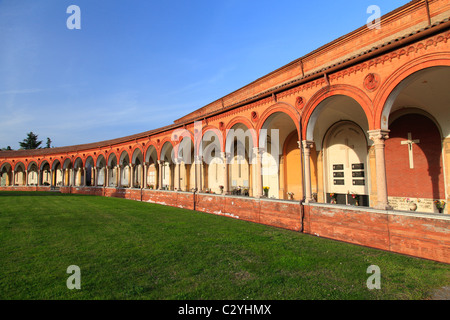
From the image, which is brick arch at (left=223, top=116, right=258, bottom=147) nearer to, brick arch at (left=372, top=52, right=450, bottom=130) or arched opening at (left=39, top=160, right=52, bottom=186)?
brick arch at (left=372, top=52, right=450, bottom=130)

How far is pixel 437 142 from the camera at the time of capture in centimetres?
880

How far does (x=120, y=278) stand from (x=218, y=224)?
5.77 metres

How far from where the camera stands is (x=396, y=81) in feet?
21.5

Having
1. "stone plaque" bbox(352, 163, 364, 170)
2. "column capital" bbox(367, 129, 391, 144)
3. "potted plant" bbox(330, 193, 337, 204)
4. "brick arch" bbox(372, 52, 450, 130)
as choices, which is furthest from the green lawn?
"stone plaque" bbox(352, 163, 364, 170)

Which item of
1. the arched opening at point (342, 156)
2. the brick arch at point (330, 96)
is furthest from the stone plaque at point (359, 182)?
the brick arch at point (330, 96)

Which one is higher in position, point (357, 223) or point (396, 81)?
point (396, 81)

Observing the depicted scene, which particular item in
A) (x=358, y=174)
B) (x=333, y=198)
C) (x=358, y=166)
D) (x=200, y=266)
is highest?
(x=358, y=166)

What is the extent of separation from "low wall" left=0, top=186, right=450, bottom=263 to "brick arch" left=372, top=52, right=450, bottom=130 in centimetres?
253

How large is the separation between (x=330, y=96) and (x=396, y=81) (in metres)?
1.96

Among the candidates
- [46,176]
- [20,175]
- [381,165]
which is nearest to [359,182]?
[381,165]

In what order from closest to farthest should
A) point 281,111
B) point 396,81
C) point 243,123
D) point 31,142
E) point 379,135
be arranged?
point 396,81, point 379,135, point 281,111, point 243,123, point 31,142

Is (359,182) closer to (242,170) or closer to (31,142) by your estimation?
(242,170)
